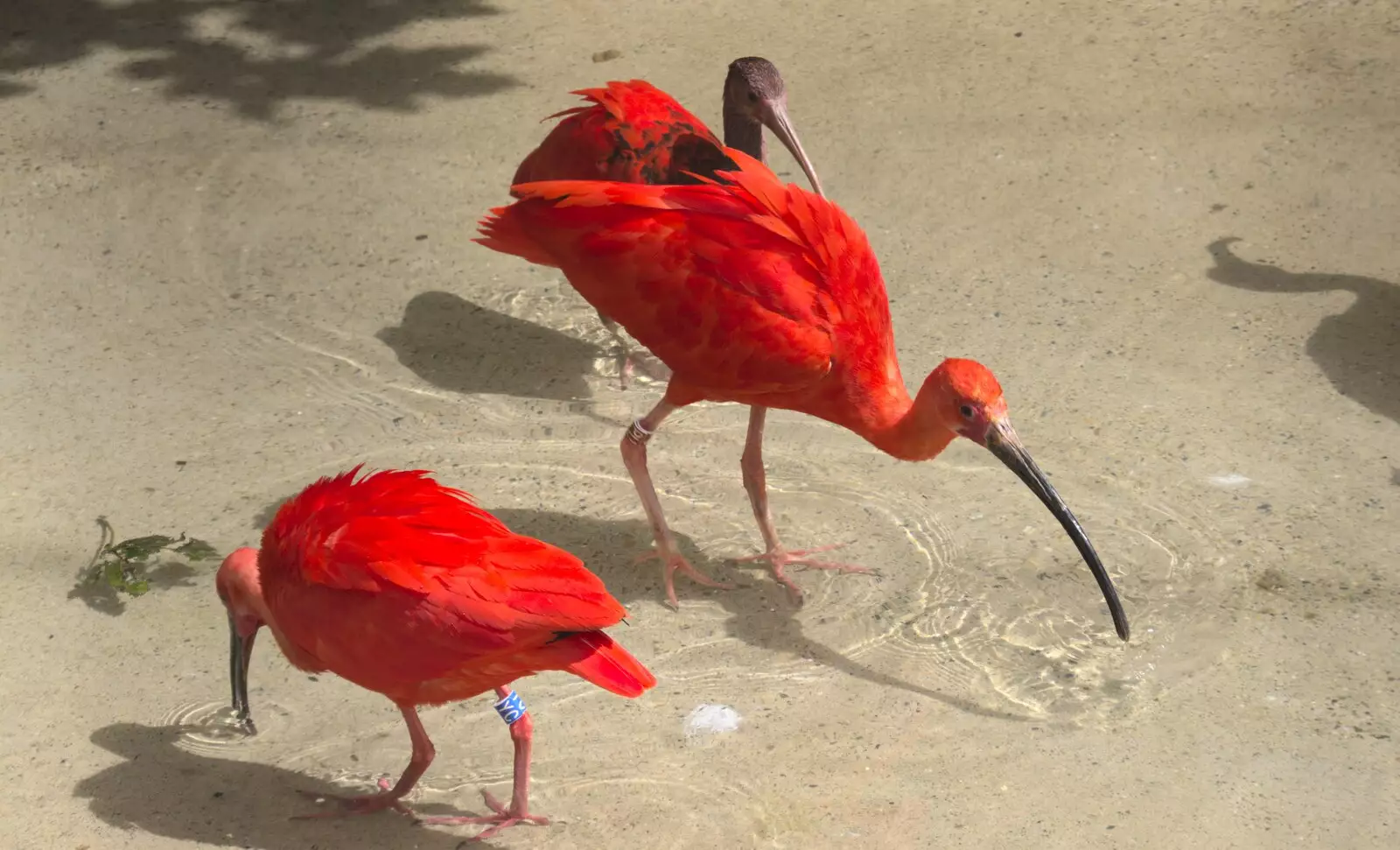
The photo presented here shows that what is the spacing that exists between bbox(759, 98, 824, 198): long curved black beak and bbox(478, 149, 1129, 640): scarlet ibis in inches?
42.4

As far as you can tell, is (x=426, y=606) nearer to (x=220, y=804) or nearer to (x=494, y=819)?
(x=494, y=819)

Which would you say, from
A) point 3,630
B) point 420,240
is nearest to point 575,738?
point 3,630

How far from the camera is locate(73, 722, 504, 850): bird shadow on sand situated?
353 centimetres

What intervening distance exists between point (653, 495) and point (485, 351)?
4.32 feet

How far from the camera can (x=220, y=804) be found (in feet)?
11.9

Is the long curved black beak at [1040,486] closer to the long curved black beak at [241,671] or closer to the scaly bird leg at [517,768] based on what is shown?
the scaly bird leg at [517,768]

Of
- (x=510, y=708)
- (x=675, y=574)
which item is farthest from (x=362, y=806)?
(x=675, y=574)

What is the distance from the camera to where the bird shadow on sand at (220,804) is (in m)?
3.53

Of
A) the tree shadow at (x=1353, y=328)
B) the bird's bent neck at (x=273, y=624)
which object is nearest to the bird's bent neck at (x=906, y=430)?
the bird's bent neck at (x=273, y=624)

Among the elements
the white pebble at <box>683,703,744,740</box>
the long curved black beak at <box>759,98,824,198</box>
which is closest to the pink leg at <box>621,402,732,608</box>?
the white pebble at <box>683,703,744,740</box>

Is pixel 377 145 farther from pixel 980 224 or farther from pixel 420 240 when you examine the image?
pixel 980 224

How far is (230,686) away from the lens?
3951mm

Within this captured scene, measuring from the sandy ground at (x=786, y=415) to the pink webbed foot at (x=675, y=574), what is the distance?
0.05 m

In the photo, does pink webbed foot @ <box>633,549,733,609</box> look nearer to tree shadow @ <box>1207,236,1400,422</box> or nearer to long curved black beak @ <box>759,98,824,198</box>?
long curved black beak @ <box>759,98,824,198</box>
